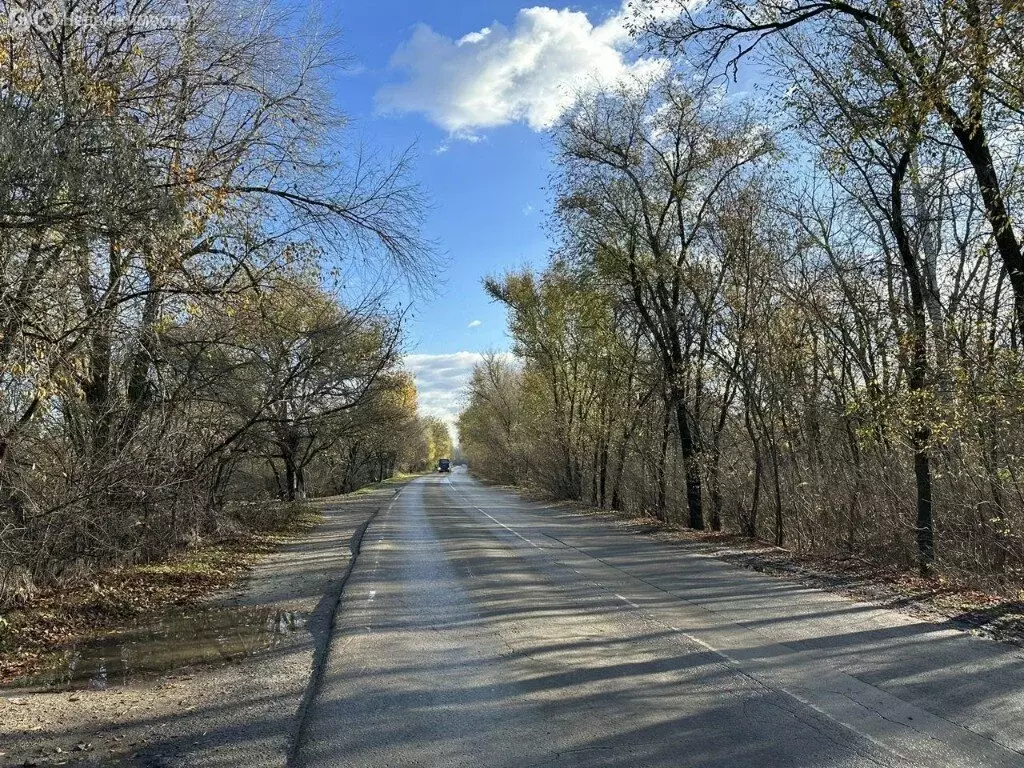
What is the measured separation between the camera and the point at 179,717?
5.36 metres

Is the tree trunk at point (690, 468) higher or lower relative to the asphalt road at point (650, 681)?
higher

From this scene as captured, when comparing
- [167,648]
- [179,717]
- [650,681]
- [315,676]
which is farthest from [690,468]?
[179,717]

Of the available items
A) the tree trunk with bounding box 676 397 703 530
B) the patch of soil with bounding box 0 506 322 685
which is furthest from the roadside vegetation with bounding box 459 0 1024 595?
the patch of soil with bounding box 0 506 322 685

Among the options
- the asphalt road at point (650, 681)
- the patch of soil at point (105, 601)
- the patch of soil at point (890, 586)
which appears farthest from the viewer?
the patch of soil at point (890, 586)

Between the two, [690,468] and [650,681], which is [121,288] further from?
[690,468]

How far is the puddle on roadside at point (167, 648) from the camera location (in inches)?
259

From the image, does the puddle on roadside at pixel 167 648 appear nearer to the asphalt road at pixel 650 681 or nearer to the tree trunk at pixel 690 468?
the asphalt road at pixel 650 681

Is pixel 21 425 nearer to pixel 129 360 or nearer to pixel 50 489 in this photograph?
pixel 50 489

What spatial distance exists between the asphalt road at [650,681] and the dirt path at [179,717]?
338mm

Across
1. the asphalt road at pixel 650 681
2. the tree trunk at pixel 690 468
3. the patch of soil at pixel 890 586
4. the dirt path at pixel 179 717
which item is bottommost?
the patch of soil at pixel 890 586

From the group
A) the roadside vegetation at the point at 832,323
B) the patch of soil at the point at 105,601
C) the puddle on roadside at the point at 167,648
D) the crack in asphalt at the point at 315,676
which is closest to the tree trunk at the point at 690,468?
the roadside vegetation at the point at 832,323

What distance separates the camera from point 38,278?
25.1ft

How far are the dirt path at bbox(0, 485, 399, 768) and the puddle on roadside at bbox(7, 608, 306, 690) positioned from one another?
0.22m

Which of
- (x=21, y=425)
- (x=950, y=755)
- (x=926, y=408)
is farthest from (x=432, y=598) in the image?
(x=926, y=408)
